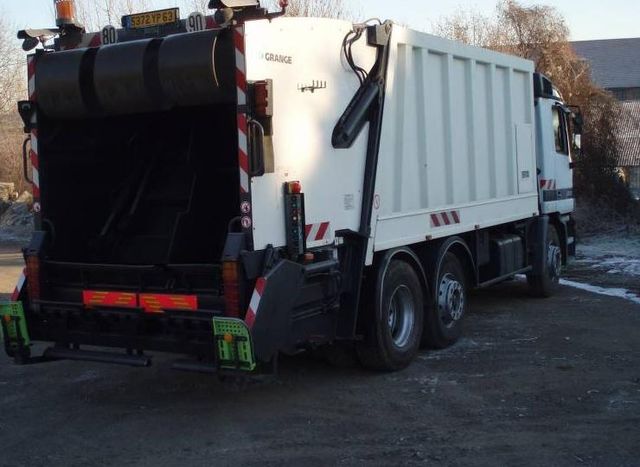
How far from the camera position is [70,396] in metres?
6.78

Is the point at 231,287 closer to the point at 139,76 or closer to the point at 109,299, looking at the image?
the point at 109,299

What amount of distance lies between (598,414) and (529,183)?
16.0 ft

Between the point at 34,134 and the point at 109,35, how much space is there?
3.36ft

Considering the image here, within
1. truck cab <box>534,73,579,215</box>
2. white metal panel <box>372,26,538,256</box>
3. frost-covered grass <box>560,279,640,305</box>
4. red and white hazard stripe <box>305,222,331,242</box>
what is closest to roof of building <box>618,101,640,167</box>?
frost-covered grass <box>560,279,640,305</box>

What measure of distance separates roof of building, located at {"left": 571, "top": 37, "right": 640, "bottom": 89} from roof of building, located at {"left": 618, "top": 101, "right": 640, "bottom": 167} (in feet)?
102

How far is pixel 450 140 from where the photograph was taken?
26.2 feet

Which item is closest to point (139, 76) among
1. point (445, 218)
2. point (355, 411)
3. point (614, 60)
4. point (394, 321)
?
point (355, 411)

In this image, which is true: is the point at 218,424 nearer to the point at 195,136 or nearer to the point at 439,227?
the point at 195,136

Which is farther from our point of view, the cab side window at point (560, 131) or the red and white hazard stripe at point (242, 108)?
the cab side window at point (560, 131)

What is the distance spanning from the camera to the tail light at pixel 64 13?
21.5 feet

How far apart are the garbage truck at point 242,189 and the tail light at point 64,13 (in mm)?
14

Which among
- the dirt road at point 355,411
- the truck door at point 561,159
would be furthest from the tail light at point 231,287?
the truck door at point 561,159

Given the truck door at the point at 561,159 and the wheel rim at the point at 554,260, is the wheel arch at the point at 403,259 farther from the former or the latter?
the truck door at the point at 561,159

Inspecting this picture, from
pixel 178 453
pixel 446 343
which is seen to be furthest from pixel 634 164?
pixel 178 453
